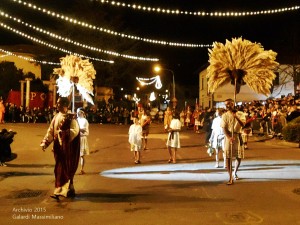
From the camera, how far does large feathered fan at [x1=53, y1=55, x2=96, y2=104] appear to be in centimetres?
1421

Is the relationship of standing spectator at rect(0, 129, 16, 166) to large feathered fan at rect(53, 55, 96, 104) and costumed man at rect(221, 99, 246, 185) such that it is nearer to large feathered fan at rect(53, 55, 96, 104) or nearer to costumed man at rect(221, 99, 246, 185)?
large feathered fan at rect(53, 55, 96, 104)

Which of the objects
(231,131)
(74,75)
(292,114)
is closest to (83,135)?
(74,75)

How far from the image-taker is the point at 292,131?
19.7 metres

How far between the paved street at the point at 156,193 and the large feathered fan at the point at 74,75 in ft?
8.08

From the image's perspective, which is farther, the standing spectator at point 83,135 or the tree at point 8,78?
the tree at point 8,78

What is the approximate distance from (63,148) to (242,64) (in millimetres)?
5284

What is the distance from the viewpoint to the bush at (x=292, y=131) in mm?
19578

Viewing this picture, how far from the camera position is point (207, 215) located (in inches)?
289

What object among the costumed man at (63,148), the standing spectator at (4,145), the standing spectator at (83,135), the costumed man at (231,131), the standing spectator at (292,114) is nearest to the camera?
the costumed man at (63,148)

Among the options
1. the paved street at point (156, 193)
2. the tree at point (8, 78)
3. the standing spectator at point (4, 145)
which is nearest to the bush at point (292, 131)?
the paved street at point (156, 193)

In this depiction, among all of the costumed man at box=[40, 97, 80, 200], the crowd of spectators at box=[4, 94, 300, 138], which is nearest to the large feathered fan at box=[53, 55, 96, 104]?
the costumed man at box=[40, 97, 80, 200]

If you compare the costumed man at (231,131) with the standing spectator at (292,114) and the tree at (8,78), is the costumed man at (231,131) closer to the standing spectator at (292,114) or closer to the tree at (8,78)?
the standing spectator at (292,114)

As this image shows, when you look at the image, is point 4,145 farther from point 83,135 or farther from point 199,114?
point 199,114

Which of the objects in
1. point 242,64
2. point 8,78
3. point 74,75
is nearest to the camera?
point 242,64
